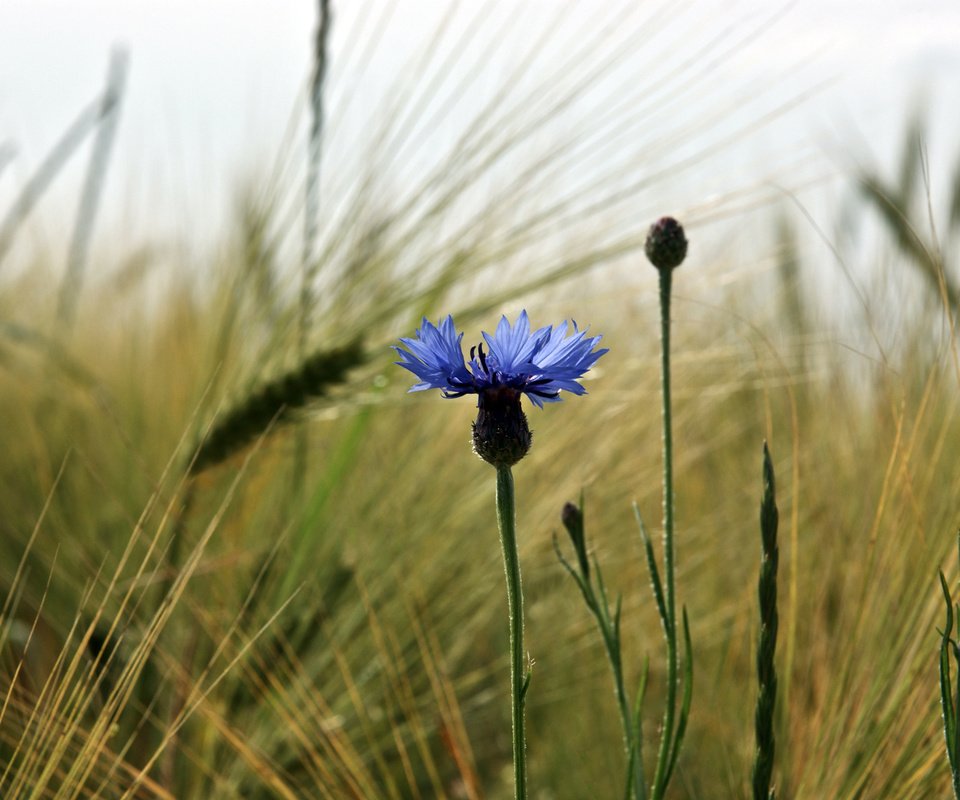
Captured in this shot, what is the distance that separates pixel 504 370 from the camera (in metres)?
0.47

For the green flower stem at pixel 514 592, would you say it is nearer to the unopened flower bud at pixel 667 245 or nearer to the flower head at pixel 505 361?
the flower head at pixel 505 361

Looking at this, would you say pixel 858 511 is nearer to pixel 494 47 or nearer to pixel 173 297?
pixel 494 47

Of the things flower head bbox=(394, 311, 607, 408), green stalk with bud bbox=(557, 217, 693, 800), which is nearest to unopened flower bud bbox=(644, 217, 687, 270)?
green stalk with bud bbox=(557, 217, 693, 800)

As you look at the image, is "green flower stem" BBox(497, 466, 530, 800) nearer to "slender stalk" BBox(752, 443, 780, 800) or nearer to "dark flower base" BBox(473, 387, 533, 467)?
"dark flower base" BBox(473, 387, 533, 467)

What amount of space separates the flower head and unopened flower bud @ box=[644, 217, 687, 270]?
0.10 m

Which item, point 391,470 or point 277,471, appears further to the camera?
point 277,471

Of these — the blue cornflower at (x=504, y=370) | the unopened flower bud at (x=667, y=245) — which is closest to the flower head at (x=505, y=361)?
the blue cornflower at (x=504, y=370)

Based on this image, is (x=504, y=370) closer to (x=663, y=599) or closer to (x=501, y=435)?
(x=501, y=435)

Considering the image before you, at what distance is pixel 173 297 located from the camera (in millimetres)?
2039

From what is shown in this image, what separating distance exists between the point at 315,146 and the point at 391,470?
28 cm

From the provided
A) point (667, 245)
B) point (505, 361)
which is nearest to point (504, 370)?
point (505, 361)

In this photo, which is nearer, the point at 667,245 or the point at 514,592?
the point at 514,592

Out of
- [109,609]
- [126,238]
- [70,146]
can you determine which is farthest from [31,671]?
[126,238]

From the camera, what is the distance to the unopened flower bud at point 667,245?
556 millimetres
